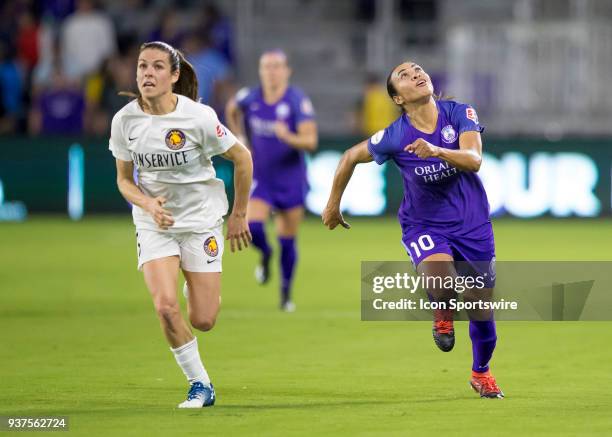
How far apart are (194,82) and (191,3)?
796 inches

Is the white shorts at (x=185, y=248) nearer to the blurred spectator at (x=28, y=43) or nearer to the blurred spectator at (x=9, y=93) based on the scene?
the blurred spectator at (x=9, y=93)

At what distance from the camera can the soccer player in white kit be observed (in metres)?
8.81

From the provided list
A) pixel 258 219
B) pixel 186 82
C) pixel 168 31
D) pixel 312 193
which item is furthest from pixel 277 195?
pixel 168 31

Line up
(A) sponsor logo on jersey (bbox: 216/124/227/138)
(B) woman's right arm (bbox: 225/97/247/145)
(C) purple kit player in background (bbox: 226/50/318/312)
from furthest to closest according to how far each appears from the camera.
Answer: (B) woman's right arm (bbox: 225/97/247/145) < (C) purple kit player in background (bbox: 226/50/318/312) < (A) sponsor logo on jersey (bbox: 216/124/227/138)

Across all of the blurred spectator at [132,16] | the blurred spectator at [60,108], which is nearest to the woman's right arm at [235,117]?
the blurred spectator at [60,108]

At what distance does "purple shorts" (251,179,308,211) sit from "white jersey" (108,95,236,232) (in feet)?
19.6

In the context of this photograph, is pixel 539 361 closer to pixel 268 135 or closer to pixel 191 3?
pixel 268 135

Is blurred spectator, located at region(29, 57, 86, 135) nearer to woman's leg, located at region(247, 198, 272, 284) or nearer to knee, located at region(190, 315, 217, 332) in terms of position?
woman's leg, located at region(247, 198, 272, 284)

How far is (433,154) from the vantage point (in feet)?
27.8

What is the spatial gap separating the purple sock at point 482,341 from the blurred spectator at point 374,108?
17020mm

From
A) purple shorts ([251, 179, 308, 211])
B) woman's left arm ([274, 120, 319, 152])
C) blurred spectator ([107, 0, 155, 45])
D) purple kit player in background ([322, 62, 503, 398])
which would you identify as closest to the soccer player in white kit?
purple kit player in background ([322, 62, 503, 398])

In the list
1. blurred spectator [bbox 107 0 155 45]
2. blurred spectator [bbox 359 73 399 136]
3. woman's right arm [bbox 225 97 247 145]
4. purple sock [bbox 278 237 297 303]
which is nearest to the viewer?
purple sock [bbox 278 237 297 303]

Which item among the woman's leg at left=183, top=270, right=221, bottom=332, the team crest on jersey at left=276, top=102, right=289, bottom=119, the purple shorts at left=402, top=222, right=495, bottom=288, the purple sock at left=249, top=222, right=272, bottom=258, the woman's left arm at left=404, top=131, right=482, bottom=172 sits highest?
the woman's left arm at left=404, top=131, right=482, bottom=172

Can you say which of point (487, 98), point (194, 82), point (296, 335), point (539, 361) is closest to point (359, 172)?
point (487, 98)
